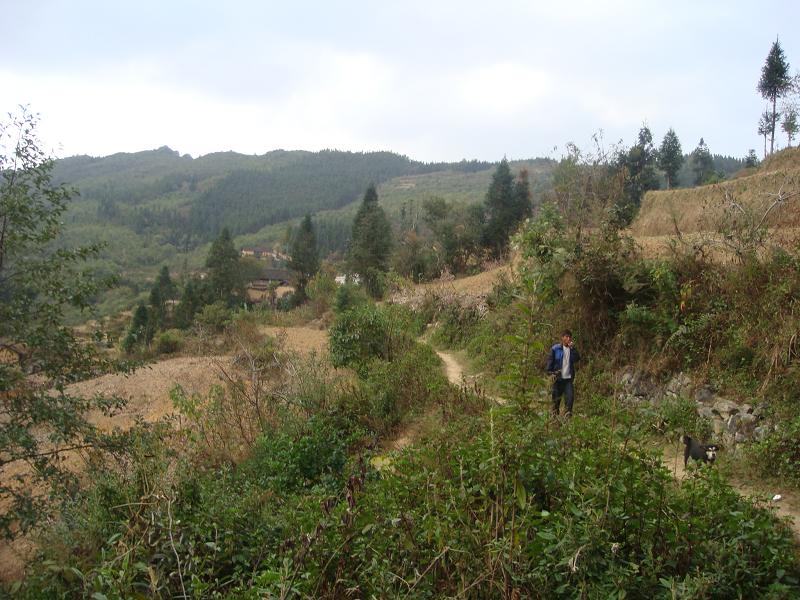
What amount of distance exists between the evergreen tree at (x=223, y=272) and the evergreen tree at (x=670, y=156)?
33226 millimetres

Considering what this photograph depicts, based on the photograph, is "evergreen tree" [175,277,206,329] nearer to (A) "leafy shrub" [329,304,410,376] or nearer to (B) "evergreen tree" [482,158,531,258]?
(B) "evergreen tree" [482,158,531,258]

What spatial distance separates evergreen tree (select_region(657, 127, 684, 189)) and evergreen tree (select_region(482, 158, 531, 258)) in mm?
10122

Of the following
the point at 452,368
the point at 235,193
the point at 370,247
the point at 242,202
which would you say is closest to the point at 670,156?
the point at 370,247

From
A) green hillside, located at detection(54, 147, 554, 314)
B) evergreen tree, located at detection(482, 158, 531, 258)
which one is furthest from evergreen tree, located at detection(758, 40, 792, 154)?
green hillside, located at detection(54, 147, 554, 314)

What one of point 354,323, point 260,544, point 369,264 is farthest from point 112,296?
point 260,544

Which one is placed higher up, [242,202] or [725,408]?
[242,202]

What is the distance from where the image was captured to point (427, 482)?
4.27 metres

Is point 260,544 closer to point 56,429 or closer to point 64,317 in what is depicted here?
point 56,429

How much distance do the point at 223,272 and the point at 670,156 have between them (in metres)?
34.7

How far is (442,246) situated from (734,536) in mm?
36084

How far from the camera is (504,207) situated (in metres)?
39.2

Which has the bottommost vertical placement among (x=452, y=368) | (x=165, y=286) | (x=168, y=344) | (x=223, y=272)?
(x=168, y=344)

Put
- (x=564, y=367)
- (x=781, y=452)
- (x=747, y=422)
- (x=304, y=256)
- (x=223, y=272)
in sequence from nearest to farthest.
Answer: (x=781, y=452)
(x=747, y=422)
(x=564, y=367)
(x=223, y=272)
(x=304, y=256)

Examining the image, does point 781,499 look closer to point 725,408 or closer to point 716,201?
point 725,408
